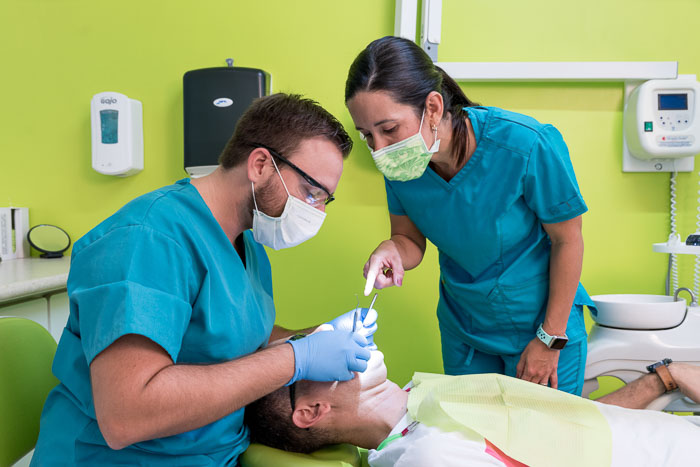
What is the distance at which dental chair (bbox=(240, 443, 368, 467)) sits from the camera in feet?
3.16

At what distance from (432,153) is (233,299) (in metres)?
0.63

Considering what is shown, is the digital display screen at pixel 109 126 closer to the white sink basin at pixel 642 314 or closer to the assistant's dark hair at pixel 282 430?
the assistant's dark hair at pixel 282 430

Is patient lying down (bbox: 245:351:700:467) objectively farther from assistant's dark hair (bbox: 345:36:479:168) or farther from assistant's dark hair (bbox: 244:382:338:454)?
assistant's dark hair (bbox: 345:36:479:168)

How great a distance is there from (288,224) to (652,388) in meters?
1.07

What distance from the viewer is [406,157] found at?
3.98 feet

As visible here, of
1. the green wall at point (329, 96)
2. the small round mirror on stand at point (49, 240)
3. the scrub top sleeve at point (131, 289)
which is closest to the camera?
the scrub top sleeve at point (131, 289)

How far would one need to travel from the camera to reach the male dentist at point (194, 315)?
74 centimetres

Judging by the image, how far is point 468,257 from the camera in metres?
1.36

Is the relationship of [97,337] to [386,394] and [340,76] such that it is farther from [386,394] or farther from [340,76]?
[340,76]

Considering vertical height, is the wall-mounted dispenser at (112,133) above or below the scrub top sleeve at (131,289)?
above

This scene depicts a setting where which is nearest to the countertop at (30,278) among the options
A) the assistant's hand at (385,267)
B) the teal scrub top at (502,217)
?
the assistant's hand at (385,267)

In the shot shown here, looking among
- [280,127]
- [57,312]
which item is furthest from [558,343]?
[57,312]

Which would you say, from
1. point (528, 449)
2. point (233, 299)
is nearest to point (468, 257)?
point (528, 449)

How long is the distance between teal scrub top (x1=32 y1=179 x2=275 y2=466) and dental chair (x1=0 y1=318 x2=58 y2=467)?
3.3 inches
